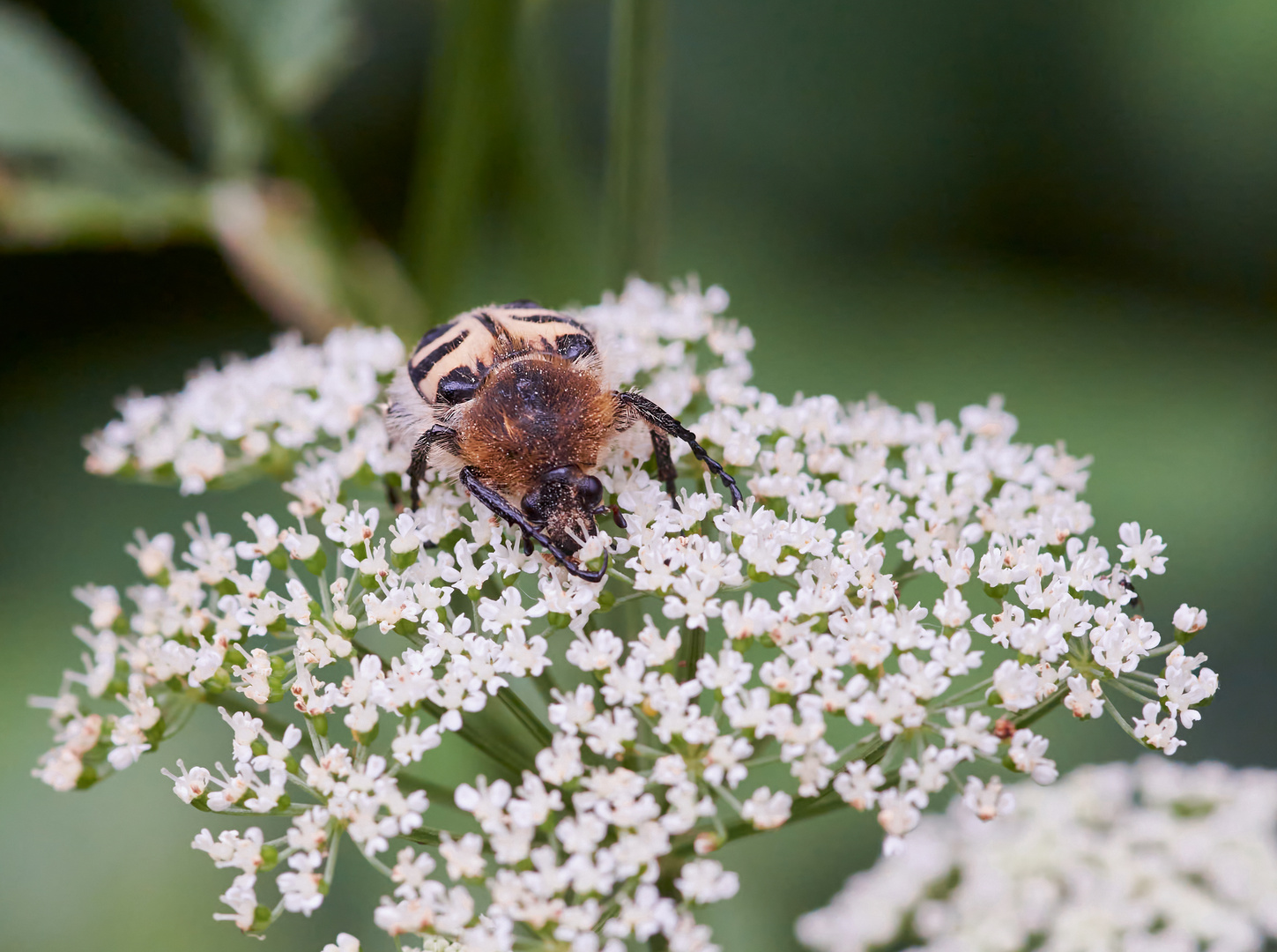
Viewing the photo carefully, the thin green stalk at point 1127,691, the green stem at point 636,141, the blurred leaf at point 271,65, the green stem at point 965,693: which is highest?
the blurred leaf at point 271,65

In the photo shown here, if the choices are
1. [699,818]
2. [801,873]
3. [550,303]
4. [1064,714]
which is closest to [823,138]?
[550,303]

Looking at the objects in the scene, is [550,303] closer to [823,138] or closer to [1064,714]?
[823,138]

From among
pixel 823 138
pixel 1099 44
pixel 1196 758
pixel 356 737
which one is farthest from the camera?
pixel 823 138

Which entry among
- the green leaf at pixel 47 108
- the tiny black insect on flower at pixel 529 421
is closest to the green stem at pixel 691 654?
the tiny black insect on flower at pixel 529 421

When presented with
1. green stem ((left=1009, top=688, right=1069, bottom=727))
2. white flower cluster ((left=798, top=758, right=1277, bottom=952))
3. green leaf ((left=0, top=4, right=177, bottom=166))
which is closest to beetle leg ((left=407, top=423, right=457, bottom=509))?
green stem ((left=1009, top=688, right=1069, bottom=727))

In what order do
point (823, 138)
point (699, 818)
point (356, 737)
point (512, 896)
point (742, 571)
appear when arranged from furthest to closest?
point (823, 138) → point (742, 571) → point (699, 818) → point (356, 737) → point (512, 896)

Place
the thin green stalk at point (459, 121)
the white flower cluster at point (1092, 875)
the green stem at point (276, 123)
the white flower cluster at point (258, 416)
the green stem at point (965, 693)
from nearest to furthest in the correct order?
the green stem at point (965, 693) < the white flower cluster at point (1092, 875) < the white flower cluster at point (258, 416) < the thin green stalk at point (459, 121) < the green stem at point (276, 123)

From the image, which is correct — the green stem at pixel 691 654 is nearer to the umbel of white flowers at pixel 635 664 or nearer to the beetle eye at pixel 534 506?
the umbel of white flowers at pixel 635 664
